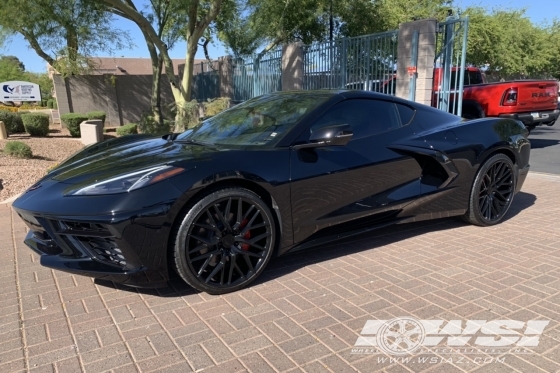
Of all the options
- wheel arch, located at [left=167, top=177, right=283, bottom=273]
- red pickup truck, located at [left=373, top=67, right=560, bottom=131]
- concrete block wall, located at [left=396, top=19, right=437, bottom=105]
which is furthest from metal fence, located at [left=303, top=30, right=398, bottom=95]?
wheel arch, located at [left=167, top=177, right=283, bottom=273]

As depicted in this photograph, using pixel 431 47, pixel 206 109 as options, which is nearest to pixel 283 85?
pixel 206 109

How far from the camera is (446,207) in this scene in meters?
4.28

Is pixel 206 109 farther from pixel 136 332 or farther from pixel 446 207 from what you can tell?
pixel 136 332

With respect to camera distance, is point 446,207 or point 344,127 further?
point 446,207

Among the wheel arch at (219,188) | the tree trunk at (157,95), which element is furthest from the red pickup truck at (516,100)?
the tree trunk at (157,95)

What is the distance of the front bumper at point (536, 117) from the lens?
9.06m

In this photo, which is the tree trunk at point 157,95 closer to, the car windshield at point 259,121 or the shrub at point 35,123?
the shrub at point 35,123

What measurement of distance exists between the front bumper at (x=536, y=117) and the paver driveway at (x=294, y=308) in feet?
18.6

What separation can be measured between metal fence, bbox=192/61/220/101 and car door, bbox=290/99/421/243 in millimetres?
14424

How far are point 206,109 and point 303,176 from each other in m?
10.8

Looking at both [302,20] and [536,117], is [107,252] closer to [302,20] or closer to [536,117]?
[536,117]

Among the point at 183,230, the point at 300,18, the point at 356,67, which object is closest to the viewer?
the point at 183,230

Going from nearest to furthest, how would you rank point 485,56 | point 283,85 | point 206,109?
point 283,85 → point 206,109 → point 485,56

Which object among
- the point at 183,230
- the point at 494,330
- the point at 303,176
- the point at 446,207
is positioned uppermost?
the point at 303,176
